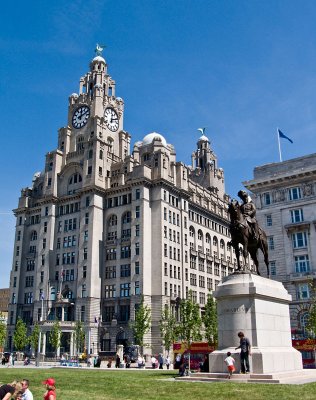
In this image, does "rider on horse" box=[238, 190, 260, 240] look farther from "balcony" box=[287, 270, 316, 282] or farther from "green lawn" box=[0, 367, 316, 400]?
"balcony" box=[287, 270, 316, 282]

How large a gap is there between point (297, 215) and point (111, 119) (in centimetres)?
6611

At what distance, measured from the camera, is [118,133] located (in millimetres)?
120750

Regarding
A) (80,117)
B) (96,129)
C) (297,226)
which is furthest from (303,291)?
(80,117)

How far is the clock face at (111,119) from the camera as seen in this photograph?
118m

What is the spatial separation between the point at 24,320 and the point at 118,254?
95.4 feet

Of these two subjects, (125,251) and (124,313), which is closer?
(124,313)

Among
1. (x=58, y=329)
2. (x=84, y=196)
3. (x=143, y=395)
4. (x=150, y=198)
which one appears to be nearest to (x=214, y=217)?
(x=150, y=198)

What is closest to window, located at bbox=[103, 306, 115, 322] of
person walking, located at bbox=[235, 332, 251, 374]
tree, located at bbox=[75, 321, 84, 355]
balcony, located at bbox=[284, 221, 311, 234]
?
tree, located at bbox=[75, 321, 84, 355]

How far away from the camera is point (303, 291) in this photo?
65000 millimetres

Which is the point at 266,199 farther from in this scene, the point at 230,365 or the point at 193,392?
the point at 193,392

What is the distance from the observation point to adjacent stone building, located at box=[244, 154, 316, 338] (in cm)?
6500

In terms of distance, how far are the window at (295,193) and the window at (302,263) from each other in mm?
8801

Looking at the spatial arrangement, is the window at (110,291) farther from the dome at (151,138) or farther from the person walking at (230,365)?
the person walking at (230,365)

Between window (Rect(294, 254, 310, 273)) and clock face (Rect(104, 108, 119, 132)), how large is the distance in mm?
66914
